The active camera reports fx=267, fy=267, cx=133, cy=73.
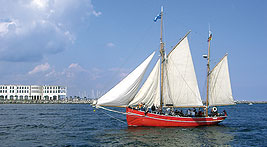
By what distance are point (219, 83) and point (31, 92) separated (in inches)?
6062

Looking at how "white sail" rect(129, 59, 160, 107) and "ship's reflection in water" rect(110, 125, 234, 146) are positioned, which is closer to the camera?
"ship's reflection in water" rect(110, 125, 234, 146)

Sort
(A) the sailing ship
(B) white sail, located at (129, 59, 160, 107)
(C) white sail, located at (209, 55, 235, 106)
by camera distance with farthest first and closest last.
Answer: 1. (C) white sail, located at (209, 55, 235, 106)
2. (B) white sail, located at (129, 59, 160, 107)
3. (A) the sailing ship

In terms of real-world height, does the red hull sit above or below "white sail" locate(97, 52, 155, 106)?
below

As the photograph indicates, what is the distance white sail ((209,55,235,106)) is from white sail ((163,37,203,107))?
5519mm

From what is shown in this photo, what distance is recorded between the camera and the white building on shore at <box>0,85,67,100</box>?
171 meters

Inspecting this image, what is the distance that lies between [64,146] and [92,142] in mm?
3046

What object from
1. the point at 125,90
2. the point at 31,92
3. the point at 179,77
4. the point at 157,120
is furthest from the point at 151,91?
the point at 31,92

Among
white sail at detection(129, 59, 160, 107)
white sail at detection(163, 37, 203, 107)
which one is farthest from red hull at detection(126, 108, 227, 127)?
white sail at detection(163, 37, 203, 107)

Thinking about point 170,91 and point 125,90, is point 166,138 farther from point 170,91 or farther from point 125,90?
point 170,91

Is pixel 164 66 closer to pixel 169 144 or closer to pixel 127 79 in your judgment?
pixel 127 79

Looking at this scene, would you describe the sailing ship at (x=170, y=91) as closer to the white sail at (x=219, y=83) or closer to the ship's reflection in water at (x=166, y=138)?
the white sail at (x=219, y=83)

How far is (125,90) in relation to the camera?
1325 inches

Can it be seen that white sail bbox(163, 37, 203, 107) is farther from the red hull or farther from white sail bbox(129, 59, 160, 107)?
the red hull

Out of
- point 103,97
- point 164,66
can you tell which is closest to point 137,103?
point 103,97
